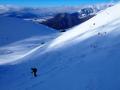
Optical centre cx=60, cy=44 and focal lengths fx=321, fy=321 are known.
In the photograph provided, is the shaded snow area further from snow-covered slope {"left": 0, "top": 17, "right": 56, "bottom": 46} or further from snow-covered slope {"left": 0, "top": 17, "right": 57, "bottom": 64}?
snow-covered slope {"left": 0, "top": 17, "right": 56, "bottom": 46}

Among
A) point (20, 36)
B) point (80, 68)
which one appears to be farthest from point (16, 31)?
point (80, 68)

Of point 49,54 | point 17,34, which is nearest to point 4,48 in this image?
point 17,34

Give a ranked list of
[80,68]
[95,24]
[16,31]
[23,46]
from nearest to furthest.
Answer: [80,68]
[95,24]
[23,46]
[16,31]

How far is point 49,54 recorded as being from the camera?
53.3 ft

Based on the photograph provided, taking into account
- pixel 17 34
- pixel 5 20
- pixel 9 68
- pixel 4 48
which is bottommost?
pixel 9 68

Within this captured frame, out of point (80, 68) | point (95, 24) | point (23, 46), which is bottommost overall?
point (80, 68)

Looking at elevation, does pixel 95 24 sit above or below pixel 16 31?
below

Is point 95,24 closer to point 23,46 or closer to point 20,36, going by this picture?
point 23,46

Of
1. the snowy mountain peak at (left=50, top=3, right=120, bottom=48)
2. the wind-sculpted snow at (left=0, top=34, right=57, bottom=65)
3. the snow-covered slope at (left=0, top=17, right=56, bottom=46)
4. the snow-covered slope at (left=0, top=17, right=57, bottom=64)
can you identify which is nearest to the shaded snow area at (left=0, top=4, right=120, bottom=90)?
the snowy mountain peak at (left=50, top=3, right=120, bottom=48)

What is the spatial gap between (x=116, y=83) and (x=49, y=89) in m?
2.71

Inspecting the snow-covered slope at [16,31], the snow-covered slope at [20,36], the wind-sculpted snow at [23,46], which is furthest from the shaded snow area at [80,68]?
the snow-covered slope at [16,31]

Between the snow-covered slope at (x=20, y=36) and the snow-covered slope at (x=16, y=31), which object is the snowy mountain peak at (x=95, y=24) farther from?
the snow-covered slope at (x=16, y=31)

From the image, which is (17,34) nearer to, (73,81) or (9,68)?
(9,68)

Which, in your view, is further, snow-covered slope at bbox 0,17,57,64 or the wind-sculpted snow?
snow-covered slope at bbox 0,17,57,64
